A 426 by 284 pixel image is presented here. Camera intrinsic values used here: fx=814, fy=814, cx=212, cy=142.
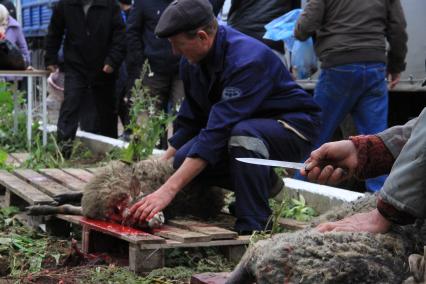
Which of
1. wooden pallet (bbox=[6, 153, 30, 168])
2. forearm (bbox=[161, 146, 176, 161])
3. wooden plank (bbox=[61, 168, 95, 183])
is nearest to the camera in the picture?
forearm (bbox=[161, 146, 176, 161])

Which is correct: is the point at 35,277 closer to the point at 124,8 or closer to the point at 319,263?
the point at 319,263

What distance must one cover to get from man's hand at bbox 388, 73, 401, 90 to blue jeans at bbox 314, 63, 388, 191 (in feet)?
1.07

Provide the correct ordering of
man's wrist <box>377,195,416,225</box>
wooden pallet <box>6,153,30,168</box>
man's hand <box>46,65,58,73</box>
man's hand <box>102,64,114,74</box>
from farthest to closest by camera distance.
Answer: man's hand <box>46,65,58,73</box>, man's hand <box>102,64,114,74</box>, wooden pallet <box>6,153,30,168</box>, man's wrist <box>377,195,416,225</box>

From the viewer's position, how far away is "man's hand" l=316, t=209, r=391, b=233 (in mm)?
2656

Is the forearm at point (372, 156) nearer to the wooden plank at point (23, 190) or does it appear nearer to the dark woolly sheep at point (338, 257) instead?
the dark woolly sheep at point (338, 257)

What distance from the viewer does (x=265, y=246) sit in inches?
109

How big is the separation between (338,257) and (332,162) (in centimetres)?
54

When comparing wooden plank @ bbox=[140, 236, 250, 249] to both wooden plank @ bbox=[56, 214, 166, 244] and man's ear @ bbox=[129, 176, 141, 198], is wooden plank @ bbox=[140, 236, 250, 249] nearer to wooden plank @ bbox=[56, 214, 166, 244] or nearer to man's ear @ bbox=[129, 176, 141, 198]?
wooden plank @ bbox=[56, 214, 166, 244]

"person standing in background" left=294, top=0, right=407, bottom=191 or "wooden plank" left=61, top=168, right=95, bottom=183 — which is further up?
"person standing in background" left=294, top=0, right=407, bottom=191

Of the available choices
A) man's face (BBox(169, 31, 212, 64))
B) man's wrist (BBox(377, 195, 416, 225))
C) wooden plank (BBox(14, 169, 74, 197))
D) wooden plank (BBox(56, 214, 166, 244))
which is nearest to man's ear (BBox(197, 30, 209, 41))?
man's face (BBox(169, 31, 212, 64))

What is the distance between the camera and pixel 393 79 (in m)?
7.29

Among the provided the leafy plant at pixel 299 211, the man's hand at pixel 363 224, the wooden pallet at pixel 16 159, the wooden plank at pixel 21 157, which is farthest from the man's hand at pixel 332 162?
the wooden plank at pixel 21 157

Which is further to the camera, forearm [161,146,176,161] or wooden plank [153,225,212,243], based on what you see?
forearm [161,146,176,161]

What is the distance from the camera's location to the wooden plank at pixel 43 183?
5.84 metres
